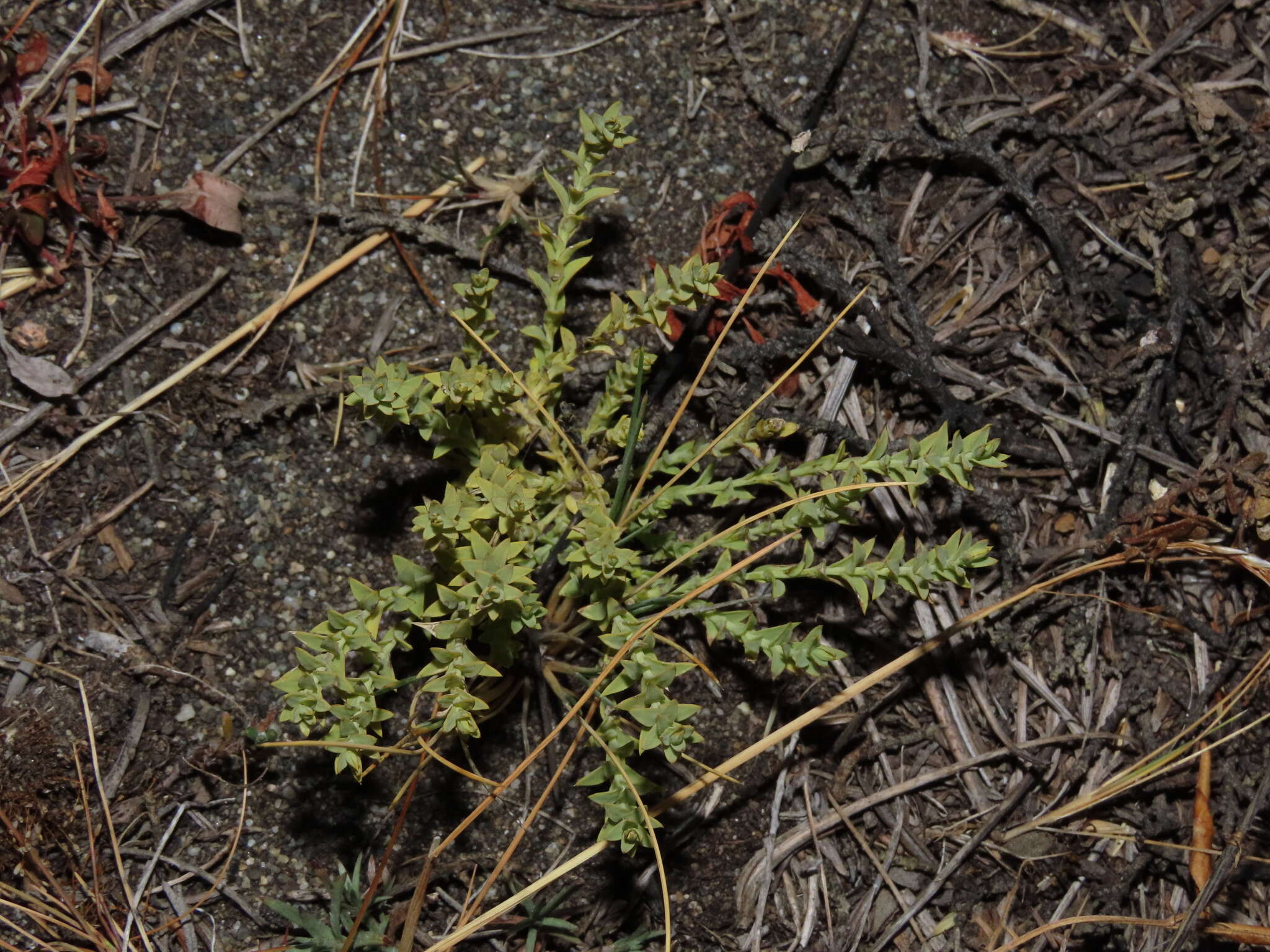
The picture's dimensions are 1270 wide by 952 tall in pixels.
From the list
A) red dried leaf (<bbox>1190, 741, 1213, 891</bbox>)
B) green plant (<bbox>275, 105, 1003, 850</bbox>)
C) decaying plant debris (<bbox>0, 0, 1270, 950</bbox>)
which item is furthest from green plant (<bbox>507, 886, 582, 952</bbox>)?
red dried leaf (<bbox>1190, 741, 1213, 891</bbox>)

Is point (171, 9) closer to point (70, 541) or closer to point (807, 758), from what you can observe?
point (70, 541)

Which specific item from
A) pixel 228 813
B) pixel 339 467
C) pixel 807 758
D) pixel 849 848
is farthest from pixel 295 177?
pixel 849 848

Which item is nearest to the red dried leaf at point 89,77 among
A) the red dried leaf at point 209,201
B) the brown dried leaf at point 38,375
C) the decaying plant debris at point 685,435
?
the decaying plant debris at point 685,435

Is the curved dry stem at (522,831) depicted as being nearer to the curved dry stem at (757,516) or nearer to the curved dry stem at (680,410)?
the curved dry stem at (757,516)

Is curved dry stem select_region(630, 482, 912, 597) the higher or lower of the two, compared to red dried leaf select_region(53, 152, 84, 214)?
lower

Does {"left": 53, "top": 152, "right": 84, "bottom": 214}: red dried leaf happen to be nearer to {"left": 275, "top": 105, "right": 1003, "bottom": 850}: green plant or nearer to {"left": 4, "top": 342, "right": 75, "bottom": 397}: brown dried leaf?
{"left": 4, "top": 342, "right": 75, "bottom": 397}: brown dried leaf

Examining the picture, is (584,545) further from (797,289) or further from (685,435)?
(797,289)

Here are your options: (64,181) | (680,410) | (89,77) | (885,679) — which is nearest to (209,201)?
(64,181)
